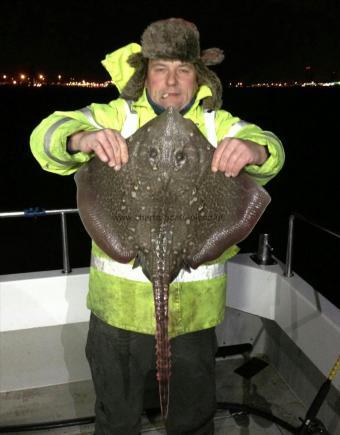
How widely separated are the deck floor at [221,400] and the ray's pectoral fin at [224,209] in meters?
1.94

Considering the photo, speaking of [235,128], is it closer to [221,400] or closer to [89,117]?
[89,117]

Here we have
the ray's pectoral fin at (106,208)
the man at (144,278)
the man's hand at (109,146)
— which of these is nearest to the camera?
the man's hand at (109,146)

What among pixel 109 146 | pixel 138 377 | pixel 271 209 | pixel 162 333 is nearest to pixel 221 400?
pixel 138 377

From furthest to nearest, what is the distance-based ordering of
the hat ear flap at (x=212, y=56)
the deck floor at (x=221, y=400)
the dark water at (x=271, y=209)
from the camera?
the dark water at (x=271, y=209), the deck floor at (x=221, y=400), the hat ear flap at (x=212, y=56)

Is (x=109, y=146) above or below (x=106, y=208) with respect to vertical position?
above

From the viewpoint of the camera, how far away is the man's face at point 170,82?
7.39 ft

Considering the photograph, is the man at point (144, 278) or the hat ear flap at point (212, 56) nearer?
the man at point (144, 278)

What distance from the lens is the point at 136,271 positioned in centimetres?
230

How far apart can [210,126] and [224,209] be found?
570 mm

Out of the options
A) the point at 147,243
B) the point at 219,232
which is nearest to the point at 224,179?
the point at 219,232

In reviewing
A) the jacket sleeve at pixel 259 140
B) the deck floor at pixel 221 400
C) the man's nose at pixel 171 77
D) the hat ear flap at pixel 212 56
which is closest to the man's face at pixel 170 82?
the man's nose at pixel 171 77

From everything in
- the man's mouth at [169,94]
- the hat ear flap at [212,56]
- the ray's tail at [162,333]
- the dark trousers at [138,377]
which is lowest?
the dark trousers at [138,377]

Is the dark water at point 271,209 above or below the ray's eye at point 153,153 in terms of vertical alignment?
below

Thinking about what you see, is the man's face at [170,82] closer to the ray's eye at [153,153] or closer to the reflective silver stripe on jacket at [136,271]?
the ray's eye at [153,153]
